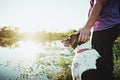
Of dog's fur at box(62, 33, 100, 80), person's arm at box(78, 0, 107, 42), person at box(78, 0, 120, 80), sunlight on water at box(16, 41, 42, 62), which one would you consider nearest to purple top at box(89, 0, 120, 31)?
person at box(78, 0, 120, 80)

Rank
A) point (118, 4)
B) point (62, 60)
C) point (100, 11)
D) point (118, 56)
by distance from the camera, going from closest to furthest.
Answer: point (100, 11) < point (118, 4) < point (118, 56) < point (62, 60)

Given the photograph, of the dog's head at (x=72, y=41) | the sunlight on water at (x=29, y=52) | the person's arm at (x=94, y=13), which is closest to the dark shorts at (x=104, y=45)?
the person's arm at (x=94, y=13)

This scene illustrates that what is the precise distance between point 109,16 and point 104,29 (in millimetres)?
143

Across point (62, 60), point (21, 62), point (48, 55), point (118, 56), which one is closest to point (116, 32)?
point (118, 56)

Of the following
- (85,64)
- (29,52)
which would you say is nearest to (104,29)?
(85,64)

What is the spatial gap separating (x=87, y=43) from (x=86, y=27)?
0.91 ft

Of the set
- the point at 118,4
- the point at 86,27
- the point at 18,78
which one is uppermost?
the point at 118,4

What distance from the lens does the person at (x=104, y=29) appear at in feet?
8.36

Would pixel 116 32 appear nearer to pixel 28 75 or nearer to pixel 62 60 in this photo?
pixel 62 60

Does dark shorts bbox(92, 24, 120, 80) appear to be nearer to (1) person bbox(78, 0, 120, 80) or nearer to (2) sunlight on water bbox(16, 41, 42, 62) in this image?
(1) person bbox(78, 0, 120, 80)

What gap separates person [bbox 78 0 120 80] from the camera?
255 centimetres

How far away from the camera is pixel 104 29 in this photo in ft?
8.66

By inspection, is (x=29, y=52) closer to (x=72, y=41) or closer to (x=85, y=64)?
(x=72, y=41)

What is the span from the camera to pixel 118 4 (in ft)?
8.93
